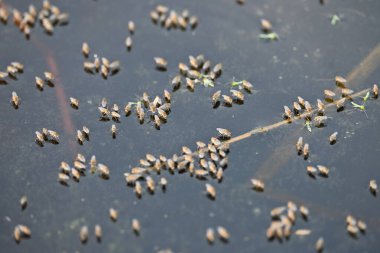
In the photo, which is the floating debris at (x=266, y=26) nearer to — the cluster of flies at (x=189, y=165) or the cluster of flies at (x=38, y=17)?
the cluster of flies at (x=189, y=165)

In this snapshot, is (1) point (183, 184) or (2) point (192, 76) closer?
(1) point (183, 184)

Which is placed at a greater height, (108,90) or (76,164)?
(108,90)

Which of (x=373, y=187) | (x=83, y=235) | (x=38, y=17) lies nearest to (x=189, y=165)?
(x=83, y=235)

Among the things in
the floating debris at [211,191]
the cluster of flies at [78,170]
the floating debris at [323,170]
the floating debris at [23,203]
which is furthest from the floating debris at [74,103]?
the floating debris at [323,170]

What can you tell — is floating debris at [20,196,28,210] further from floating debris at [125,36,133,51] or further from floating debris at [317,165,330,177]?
floating debris at [317,165,330,177]

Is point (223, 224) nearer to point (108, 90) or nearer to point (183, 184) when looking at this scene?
point (183, 184)

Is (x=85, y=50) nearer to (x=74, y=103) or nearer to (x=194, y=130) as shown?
(x=74, y=103)

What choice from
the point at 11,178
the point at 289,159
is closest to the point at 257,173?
the point at 289,159
